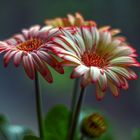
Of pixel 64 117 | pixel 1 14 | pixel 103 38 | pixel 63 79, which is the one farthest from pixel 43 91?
pixel 103 38

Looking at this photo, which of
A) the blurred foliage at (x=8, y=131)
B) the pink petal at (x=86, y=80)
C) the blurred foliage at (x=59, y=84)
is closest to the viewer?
the pink petal at (x=86, y=80)

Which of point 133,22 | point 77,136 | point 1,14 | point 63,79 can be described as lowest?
point 77,136

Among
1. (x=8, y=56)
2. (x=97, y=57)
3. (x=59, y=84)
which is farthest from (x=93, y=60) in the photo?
(x=59, y=84)

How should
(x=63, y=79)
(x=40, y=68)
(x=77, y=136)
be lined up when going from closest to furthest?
1. (x=40, y=68)
2. (x=77, y=136)
3. (x=63, y=79)

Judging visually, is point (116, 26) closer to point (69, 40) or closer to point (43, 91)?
point (43, 91)

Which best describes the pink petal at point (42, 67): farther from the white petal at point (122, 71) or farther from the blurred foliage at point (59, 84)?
the blurred foliage at point (59, 84)

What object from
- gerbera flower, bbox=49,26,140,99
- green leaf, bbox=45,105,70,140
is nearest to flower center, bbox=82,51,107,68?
gerbera flower, bbox=49,26,140,99

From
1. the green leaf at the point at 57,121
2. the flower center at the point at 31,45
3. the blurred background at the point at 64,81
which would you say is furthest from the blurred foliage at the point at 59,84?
the flower center at the point at 31,45
